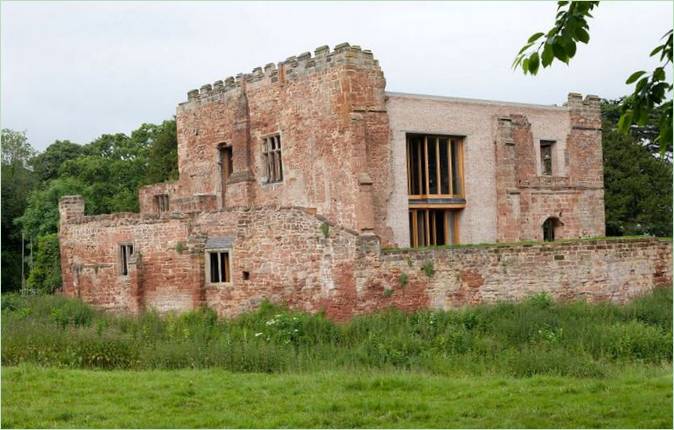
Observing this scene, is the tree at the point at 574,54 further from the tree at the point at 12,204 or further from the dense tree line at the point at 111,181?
the tree at the point at 12,204

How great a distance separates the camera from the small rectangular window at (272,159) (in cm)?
2895

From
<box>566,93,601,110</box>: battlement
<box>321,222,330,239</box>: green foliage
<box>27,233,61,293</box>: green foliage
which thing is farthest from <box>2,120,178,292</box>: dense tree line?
<box>566,93,601,110</box>: battlement

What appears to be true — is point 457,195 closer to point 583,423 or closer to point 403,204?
point 403,204

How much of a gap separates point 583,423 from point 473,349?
7.94m

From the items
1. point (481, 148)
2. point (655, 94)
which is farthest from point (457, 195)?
point (655, 94)

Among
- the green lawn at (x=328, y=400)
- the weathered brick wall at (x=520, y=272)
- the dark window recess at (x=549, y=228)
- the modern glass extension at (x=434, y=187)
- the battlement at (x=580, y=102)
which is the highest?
the battlement at (x=580, y=102)

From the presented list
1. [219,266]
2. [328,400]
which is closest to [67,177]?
[219,266]

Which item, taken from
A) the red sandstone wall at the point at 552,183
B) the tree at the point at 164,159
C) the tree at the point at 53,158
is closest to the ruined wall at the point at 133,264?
the red sandstone wall at the point at 552,183

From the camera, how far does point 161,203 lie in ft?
115

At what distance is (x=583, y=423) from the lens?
11977mm

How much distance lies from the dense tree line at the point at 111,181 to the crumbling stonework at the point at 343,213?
8.22m

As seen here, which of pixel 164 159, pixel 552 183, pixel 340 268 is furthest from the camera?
pixel 164 159

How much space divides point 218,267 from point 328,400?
12.3m

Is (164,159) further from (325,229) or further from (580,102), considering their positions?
(325,229)
